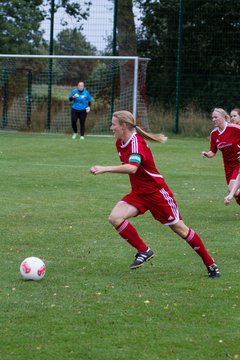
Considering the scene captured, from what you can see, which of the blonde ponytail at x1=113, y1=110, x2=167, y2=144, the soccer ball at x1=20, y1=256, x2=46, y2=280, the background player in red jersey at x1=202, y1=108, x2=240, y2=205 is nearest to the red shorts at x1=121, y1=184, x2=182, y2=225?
the blonde ponytail at x1=113, y1=110, x2=167, y2=144

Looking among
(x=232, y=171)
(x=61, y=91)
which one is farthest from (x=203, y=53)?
(x=232, y=171)

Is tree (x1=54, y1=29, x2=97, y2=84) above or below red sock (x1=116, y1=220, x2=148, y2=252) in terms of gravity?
above

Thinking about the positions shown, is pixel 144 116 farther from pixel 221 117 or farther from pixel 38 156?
pixel 221 117

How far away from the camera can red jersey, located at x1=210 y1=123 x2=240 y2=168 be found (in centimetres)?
1166

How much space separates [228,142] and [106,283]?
4.73 m

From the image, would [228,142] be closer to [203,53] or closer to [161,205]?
[161,205]

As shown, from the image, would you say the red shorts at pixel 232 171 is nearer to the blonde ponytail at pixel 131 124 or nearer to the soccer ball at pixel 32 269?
the blonde ponytail at pixel 131 124

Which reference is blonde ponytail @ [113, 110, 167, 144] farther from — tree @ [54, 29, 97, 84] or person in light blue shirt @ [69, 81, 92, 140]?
tree @ [54, 29, 97, 84]

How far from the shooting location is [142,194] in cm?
807

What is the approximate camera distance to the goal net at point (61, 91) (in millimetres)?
27578

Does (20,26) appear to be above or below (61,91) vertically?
above

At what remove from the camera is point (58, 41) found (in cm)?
3070

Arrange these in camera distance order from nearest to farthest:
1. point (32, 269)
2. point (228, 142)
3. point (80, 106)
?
point (32, 269)
point (228, 142)
point (80, 106)

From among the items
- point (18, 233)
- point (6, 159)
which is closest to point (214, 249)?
point (18, 233)
